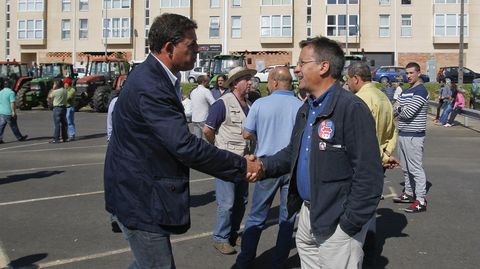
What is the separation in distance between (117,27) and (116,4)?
2.53 m

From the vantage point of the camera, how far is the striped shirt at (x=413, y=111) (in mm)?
7859

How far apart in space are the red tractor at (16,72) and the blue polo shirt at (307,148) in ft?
97.9

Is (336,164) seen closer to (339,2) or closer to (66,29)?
(339,2)

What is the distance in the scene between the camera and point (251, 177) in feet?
12.4

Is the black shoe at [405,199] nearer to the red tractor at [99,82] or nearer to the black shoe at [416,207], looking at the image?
the black shoe at [416,207]

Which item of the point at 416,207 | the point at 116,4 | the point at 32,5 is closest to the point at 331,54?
the point at 416,207

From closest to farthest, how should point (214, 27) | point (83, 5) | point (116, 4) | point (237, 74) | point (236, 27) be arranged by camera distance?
point (237, 74) → point (236, 27) → point (214, 27) → point (116, 4) → point (83, 5)

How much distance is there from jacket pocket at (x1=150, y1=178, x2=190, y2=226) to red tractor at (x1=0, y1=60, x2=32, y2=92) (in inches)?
1180

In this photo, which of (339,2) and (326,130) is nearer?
(326,130)

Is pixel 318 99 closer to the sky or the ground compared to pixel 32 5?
closer to the ground

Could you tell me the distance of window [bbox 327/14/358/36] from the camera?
193 feet

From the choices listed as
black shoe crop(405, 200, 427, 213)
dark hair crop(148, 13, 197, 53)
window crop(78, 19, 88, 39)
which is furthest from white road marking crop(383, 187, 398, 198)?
window crop(78, 19, 88, 39)

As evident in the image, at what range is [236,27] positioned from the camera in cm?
6128

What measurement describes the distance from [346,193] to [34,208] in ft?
19.7
